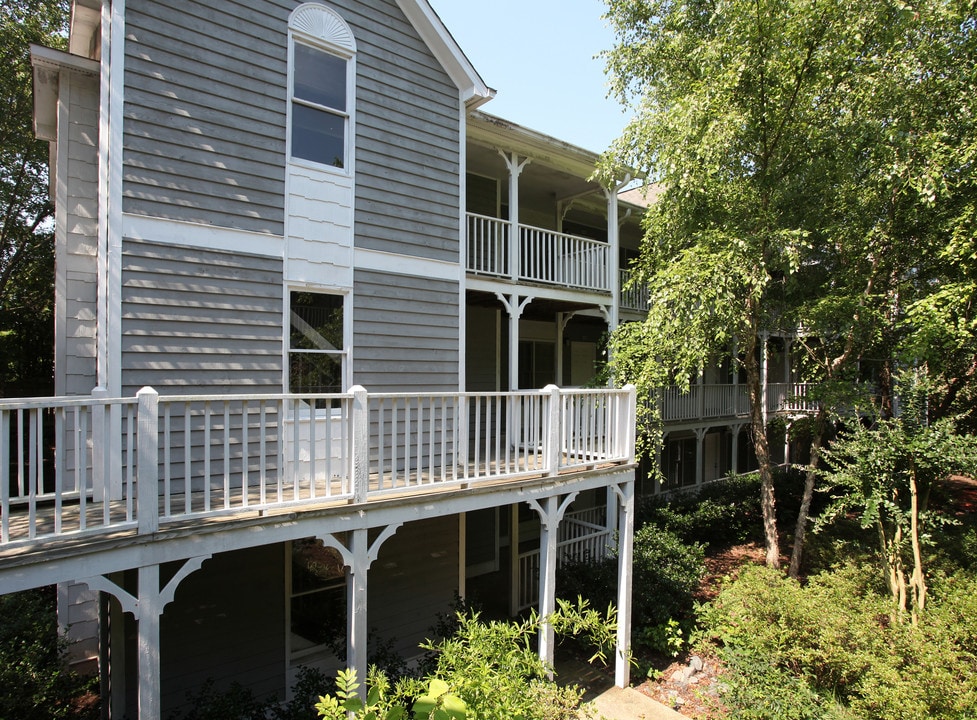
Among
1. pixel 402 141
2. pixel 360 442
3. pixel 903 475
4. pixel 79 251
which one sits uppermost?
pixel 402 141

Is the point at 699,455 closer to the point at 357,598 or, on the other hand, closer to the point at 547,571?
the point at 547,571

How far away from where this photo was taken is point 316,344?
23.1 feet

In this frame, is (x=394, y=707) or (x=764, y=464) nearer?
(x=394, y=707)

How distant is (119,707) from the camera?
232 inches

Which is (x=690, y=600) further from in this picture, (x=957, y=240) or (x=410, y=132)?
(x=410, y=132)

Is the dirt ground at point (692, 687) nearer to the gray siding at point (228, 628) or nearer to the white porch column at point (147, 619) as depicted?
the gray siding at point (228, 628)

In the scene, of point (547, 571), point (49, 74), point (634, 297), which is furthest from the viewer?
point (634, 297)

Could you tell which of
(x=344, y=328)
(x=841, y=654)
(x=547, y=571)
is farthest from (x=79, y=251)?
(x=841, y=654)

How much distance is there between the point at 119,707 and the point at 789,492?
16.7m

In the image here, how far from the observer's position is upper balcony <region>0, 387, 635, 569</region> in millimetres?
4016

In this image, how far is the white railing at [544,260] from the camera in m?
9.70

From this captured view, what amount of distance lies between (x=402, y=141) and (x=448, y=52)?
1558 millimetres

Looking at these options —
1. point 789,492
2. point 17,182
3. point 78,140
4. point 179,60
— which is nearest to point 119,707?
point 78,140

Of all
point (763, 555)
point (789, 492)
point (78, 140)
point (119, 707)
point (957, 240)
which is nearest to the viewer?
point (119, 707)
